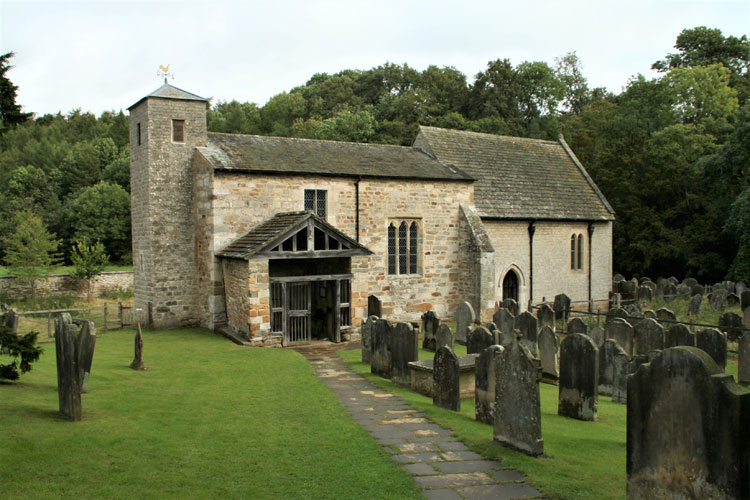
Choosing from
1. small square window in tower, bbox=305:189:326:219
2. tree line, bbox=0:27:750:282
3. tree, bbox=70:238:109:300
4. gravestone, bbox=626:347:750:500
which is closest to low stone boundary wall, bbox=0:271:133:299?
tree, bbox=70:238:109:300

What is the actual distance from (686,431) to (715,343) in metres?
9.48

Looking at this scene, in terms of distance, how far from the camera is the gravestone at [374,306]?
2136cm

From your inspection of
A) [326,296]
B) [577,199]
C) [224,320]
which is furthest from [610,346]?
[577,199]

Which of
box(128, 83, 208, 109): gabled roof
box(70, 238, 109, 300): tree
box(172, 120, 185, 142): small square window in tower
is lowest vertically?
box(70, 238, 109, 300): tree

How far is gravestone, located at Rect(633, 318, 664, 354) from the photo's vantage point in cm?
1528

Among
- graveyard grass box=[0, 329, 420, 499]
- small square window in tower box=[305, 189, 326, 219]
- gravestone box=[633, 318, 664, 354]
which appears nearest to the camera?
graveyard grass box=[0, 329, 420, 499]

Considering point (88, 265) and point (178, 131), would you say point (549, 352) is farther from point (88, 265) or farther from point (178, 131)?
point (88, 265)

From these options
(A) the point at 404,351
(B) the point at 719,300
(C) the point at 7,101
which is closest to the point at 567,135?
(B) the point at 719,300

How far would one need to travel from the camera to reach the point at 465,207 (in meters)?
24.2

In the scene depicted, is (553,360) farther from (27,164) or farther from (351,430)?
(27,164)

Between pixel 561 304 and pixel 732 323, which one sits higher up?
pixel 732 323

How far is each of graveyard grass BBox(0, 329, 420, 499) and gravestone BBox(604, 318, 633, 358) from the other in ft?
27.4

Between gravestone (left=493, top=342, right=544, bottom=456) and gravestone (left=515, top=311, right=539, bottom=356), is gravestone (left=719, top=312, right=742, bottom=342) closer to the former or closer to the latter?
gravestone (left=515, top=311, right=539, bottom=356)

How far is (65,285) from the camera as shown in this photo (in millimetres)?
36344
